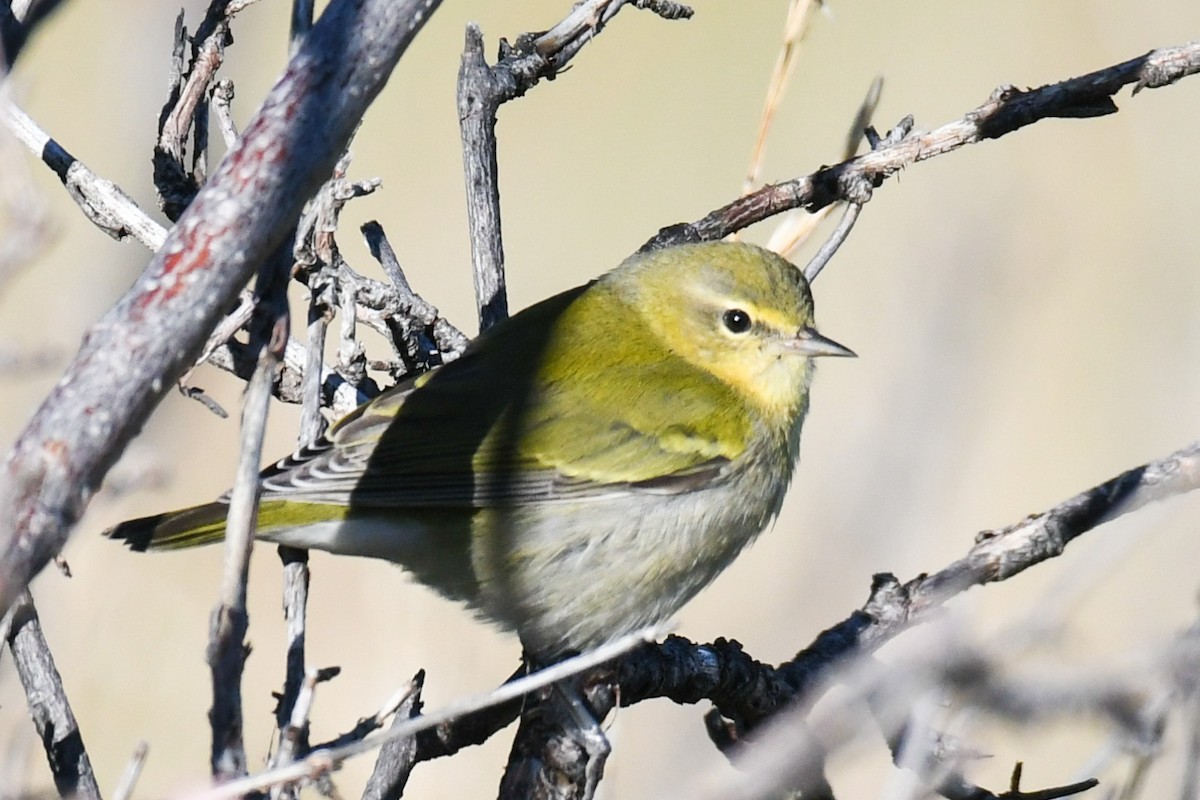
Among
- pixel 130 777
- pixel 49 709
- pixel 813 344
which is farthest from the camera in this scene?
pixel 813 344

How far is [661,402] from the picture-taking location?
3.62 metres

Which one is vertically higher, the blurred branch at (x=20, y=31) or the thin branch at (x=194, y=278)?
the blurred branch at (x=20, y=31)

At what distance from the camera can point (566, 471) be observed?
3.33m

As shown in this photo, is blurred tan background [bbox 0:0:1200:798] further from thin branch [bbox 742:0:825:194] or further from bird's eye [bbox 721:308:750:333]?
thin branch [bbox 742:0:825:194]

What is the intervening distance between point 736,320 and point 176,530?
1.63 meters

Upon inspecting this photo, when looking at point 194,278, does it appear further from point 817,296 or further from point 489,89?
point 817,296

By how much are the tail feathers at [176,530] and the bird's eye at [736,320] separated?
1.51 m

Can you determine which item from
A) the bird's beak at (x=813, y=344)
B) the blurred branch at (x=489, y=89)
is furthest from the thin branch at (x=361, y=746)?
the bird's beak at (x=813, y=344)

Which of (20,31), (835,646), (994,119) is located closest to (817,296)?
(994,119)

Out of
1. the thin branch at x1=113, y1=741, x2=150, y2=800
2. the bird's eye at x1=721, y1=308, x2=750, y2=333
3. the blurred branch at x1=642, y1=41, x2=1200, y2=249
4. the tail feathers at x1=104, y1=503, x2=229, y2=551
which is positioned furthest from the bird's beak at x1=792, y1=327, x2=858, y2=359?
the thin branch at x1=113, y1=741, x2=150, y2=800

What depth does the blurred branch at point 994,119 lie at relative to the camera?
284 centimetres

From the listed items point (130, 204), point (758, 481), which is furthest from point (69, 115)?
point (758, 481)

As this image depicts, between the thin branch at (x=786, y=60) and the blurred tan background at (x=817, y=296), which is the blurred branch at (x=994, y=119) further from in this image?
Result: the blurred tan background at (x=817, y=296)

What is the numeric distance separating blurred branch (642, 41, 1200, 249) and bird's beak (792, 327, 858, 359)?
42 centimetres
